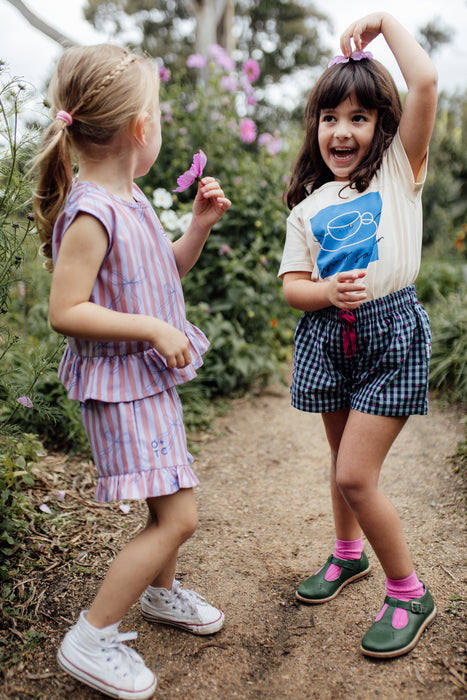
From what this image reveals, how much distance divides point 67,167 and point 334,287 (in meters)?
0.78

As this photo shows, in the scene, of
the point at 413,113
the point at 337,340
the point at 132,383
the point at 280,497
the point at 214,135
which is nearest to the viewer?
the point at 132,383

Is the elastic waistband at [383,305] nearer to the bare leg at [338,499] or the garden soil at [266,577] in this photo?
the bare leg at [338,499]

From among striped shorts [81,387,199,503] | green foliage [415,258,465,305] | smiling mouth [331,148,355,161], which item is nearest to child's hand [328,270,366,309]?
smiling mouth [331,148,355,161]

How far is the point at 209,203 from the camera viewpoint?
1.75m

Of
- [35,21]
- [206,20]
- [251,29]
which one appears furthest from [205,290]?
[251,29]

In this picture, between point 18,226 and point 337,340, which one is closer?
point 337,340

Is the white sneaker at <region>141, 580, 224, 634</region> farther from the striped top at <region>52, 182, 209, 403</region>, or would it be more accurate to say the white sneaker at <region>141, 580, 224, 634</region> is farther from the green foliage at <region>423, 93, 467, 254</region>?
the green foliage at <region>423, 93, 467, 254</region>

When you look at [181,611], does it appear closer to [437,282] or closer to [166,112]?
[166,112]

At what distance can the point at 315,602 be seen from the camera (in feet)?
6.52

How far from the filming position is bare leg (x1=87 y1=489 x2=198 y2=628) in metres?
1.51

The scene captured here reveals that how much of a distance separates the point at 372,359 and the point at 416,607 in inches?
30.2

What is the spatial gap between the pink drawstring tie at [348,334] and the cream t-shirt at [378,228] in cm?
8

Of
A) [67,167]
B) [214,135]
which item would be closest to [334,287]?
[67,167]

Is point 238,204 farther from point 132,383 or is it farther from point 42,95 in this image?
point 132,383
